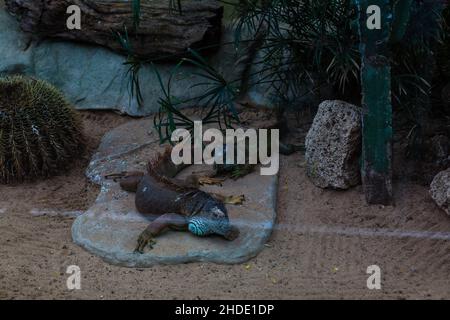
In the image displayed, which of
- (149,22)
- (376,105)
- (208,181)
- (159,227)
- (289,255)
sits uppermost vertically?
(149,22)

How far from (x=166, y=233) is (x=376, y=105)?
5.30 ft

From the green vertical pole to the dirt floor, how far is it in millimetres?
181

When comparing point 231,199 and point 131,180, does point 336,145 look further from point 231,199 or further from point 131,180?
point 131,180

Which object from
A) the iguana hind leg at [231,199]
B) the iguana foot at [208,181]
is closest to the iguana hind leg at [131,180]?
the iguana foot at [208,181]

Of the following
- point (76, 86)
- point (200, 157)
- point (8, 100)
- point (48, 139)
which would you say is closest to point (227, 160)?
point (200, 157)

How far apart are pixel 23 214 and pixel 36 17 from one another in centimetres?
238

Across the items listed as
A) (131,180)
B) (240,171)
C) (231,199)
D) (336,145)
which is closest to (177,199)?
(231,199)

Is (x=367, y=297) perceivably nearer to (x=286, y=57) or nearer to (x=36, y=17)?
(x=286, y=57)

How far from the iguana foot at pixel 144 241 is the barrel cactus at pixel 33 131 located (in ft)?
4.75

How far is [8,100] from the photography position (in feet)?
19.0

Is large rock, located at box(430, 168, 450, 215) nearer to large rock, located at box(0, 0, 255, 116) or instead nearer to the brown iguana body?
the brown iguana body

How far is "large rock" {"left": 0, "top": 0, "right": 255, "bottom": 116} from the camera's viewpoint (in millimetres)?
6973

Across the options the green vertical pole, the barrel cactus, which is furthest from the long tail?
the green vertical pole

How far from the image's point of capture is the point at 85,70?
720 centimetres
